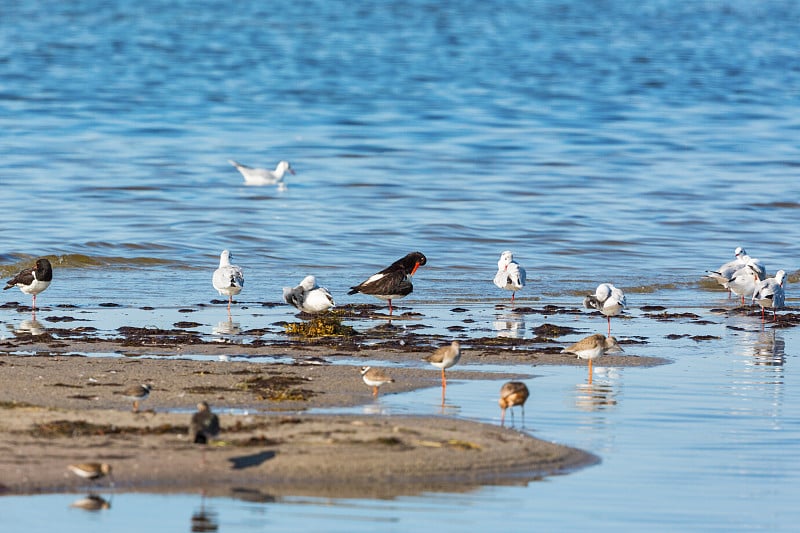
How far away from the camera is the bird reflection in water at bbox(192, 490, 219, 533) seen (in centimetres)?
801

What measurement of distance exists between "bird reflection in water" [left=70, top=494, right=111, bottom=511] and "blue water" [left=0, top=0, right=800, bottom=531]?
0.26 metres

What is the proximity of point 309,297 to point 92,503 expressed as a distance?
7.81 metres

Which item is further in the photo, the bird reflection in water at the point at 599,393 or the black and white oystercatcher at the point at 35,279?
the black and white oystercatcher at the point at 35,279

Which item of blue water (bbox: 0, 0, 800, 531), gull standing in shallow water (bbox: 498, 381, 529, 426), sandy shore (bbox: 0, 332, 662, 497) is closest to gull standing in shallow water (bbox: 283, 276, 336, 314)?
blue water (bbox: 0, 0, 800, 531)

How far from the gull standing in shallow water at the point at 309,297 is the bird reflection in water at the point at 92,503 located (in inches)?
299

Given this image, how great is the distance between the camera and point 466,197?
29.7 meters

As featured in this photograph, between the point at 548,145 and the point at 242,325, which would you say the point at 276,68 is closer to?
the point at 548,145

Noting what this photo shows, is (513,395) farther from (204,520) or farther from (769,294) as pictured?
(769,294)

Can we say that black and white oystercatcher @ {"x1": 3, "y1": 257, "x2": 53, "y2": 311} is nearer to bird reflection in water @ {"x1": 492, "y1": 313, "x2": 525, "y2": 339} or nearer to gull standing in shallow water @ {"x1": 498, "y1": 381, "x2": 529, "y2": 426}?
bird reflection in water @ {"x1": 492, "y1": 313, "x2": 525, "y2": 339}

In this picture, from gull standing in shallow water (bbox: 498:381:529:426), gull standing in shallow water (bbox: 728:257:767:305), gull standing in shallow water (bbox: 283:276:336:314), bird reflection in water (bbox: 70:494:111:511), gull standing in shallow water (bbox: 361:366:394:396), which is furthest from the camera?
gull standing in shallow water (bbox: 728:257:767:305)

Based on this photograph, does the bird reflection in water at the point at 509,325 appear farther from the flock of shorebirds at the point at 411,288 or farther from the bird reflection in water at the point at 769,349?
the bird reflection in water at the point at 769,349

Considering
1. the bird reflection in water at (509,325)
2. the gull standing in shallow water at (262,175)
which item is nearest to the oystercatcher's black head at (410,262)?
the bird reflection in water at (509,325)


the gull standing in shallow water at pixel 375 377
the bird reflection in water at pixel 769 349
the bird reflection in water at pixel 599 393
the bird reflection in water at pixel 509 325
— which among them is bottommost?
the bird reflection in water at pixel 599 393

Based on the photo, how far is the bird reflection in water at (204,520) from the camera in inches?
315
